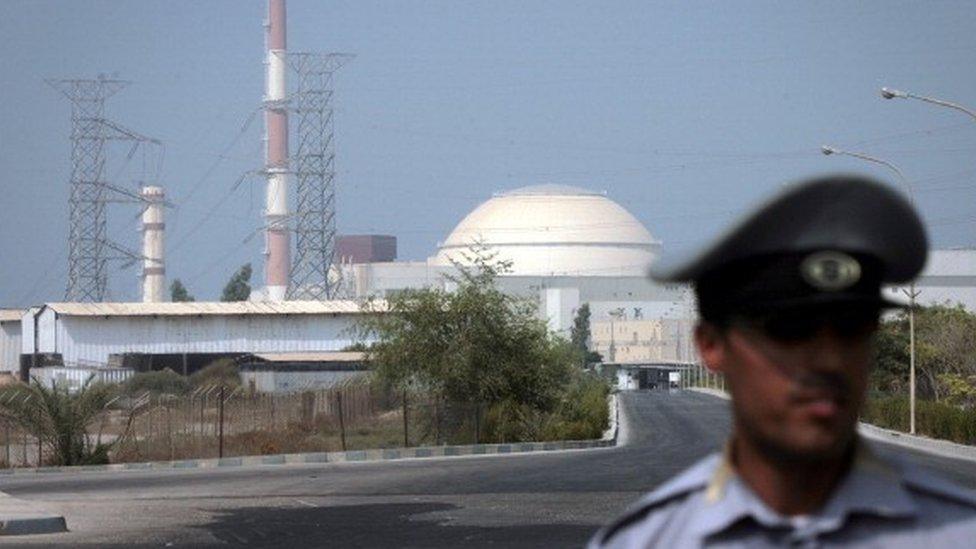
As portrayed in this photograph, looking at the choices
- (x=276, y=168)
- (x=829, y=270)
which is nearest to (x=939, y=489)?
(x=829, y=270)

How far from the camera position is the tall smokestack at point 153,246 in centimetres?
16350

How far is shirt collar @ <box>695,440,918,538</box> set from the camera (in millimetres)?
2045

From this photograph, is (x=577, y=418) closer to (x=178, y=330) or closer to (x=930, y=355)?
(x=930, y=355)

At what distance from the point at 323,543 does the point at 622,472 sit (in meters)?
12.4

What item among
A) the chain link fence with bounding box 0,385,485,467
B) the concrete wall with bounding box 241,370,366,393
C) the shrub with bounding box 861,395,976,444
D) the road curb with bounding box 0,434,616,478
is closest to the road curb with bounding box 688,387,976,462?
the shrub with bounding box 861,395,976,444

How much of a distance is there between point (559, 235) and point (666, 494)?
183124mm

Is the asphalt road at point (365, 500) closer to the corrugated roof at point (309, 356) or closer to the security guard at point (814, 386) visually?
the security guard at point (814, 386)

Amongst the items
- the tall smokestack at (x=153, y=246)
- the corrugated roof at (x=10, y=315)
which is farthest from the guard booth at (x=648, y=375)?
the corrugated roof at (x=10, y=315)

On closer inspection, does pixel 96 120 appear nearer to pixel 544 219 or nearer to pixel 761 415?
pixel 544 219

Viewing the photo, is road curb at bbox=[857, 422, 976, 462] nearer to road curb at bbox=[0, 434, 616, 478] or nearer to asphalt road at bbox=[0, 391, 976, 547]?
asphalt road at bbox=[0, 391, 976, 547]

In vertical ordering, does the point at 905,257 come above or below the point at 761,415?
above

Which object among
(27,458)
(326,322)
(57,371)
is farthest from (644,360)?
(27,458)

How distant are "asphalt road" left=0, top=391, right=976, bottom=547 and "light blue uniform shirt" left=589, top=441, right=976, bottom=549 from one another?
11235mm

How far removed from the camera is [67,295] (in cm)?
13325
